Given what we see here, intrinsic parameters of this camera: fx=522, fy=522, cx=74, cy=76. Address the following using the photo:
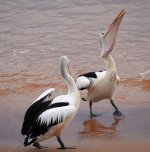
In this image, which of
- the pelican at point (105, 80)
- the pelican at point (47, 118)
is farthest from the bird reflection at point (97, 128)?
the pelican at point (47, 118)

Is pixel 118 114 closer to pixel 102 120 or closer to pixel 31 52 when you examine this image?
pixel 102 120

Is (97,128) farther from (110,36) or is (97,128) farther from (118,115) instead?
(110,36)

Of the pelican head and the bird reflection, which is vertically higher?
the pelican head

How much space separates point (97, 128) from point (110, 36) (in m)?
1.30

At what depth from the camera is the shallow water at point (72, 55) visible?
649 cm

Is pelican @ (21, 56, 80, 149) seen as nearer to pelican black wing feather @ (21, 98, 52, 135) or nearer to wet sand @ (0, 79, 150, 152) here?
pelican black wing feather @ (21, 98, 52, 135)

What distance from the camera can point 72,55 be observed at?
400 inches

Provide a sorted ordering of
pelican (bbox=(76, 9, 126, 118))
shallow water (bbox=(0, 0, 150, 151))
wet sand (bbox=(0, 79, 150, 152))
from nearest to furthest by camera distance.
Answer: wet sand (bbox=(0, 79, 150, 152)) < shallow water (bbox=(0, 0, 150, 151)) < pelican (bbox=(76, 9, 126, 118))

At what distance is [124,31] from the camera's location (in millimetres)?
11500

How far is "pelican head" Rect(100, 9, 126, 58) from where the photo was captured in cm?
687

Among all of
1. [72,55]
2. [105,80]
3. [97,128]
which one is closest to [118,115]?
[97,128]

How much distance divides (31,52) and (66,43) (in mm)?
883

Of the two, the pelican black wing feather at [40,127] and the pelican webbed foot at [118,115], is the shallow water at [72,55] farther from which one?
the pelican black wing feather at [40,127]

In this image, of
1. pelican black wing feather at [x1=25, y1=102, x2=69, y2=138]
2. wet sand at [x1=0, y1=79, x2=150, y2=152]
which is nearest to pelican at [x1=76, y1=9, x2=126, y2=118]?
wet sand at [x1=0, y1=79, x2=150, y2=152]
